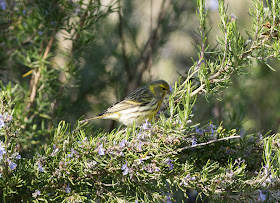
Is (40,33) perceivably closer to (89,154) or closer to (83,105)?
(83,105)

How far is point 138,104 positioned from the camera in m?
2.33

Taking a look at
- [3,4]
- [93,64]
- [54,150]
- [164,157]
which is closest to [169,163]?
[164,157]

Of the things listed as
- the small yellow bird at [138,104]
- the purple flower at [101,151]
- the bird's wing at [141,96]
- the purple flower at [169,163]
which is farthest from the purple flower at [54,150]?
the bird's wing at [141,96]

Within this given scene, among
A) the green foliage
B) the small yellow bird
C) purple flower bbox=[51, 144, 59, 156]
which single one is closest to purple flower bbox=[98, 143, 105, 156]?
the green foliage

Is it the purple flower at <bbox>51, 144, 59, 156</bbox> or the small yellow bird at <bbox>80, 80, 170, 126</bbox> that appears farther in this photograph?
the small yellow bird at <bbox>80, 80, 170, 126</bbox>

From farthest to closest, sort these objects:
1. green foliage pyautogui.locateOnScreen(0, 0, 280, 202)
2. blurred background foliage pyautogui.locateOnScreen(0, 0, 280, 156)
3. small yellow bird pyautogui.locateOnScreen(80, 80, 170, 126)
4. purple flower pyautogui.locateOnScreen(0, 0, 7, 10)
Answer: small yellow bird pyautogui.locateOnScreen(80, 80, 170, 126), purple flower pyautogui.locateOnScreen(0, 0, 7, 10), blurred background foliage pyautogui.locateOnScreen(0, 0, 280, 156), green foliage pyautogui.locateOnScreen(0, 0, 280, 202)

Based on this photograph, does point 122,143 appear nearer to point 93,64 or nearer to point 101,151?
point 101,151

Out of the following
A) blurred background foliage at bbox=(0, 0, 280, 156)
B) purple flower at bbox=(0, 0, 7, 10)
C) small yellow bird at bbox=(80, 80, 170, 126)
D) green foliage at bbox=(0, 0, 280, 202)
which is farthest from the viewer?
small yellow bird at bbox=(80, 80, 170, 126)

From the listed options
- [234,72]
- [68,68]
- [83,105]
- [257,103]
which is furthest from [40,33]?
[257,103]

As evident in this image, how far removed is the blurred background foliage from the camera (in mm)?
1847

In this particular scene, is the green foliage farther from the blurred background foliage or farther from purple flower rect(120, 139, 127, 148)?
the blurred background foliage

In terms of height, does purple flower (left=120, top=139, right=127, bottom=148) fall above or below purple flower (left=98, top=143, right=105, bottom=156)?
above

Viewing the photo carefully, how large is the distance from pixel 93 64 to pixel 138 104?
0.66m

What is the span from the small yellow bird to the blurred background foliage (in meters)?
0.10
